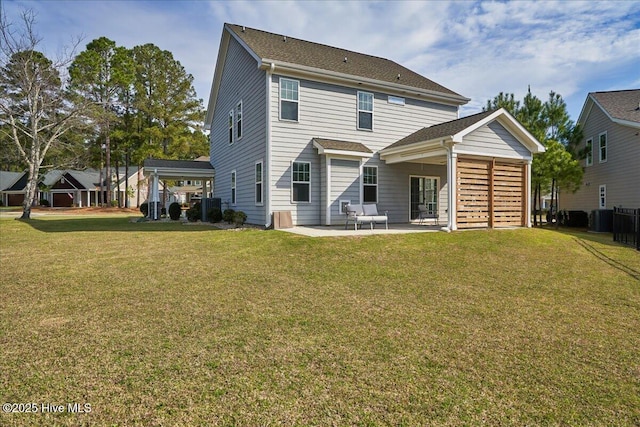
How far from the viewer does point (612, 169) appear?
1841 centimetres

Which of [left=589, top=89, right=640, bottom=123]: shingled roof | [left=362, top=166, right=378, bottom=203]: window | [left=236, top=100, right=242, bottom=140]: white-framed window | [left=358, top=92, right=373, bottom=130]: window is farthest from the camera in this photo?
[left=589, top=89, right=640, bottom=123]: shingled roof

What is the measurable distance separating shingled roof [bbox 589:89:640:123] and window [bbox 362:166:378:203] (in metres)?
12.6

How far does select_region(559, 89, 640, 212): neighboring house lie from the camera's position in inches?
670

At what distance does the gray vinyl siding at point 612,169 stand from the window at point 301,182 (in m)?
15.3

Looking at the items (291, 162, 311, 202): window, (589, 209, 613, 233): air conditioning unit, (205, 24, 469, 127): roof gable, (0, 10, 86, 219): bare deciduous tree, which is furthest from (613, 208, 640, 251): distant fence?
(0, 10, 86, 219): bare deciduous tree

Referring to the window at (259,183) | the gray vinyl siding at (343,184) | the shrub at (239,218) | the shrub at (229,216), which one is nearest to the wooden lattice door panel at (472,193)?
the gray vinyl siding at (343,184)

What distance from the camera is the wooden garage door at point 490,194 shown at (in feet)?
38.4

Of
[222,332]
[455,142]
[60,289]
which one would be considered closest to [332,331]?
[222,332]

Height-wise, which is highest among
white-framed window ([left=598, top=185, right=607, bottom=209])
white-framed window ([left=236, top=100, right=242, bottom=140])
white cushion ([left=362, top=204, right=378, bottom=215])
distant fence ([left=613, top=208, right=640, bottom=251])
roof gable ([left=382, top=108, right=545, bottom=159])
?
white-framed window ([left=236, top=100, right=242, bottom=140])

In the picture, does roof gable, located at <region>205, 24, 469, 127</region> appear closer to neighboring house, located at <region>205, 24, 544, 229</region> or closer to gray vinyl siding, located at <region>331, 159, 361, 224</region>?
neighboring house, located at <region>205, 24, 544, 229</region>

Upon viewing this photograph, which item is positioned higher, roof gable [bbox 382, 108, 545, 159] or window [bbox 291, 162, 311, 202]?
roof gable [bbox 382, 108, 545, 159]

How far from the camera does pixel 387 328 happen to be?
412cm

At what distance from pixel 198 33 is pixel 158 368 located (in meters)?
17.7

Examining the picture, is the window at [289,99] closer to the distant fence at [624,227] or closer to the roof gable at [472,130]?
the roof gable at [472,130]
